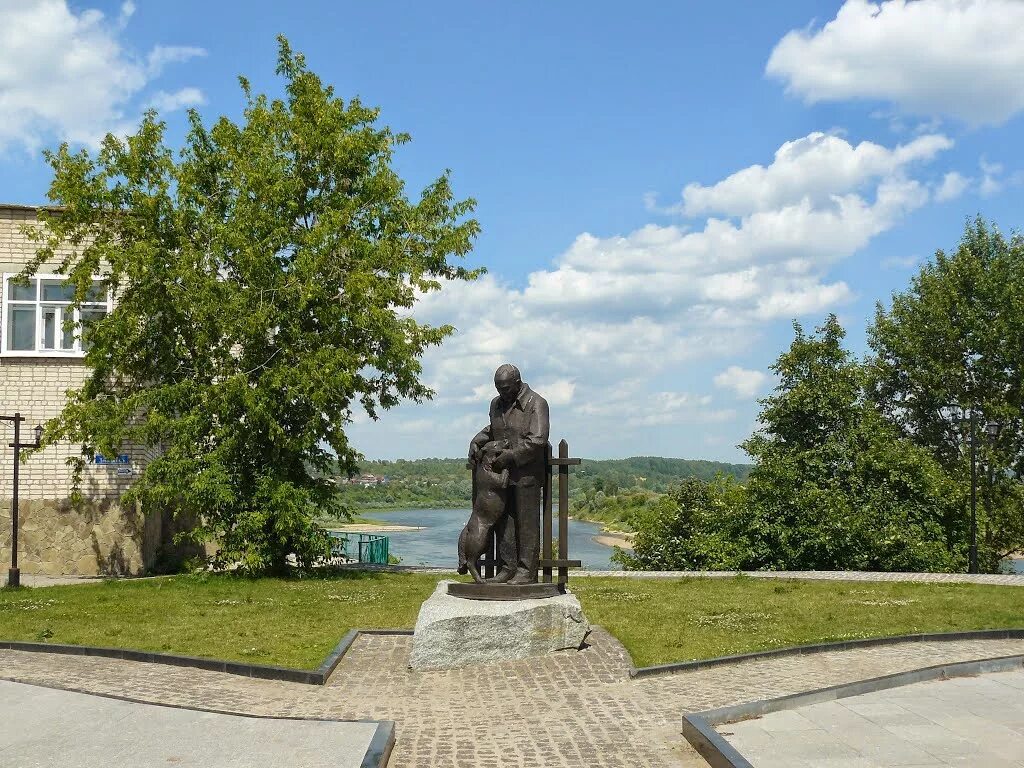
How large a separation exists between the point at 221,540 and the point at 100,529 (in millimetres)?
4974

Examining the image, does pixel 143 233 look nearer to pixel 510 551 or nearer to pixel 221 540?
pixel 221 540

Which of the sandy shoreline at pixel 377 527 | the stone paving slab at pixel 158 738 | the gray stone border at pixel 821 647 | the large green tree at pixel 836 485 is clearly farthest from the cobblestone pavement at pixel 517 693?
the sandy shoreline at pixel 377 527

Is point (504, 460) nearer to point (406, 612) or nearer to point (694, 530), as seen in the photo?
point (406, 612)

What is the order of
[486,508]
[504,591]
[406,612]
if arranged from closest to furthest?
[504,591] → [486,508] → [406,612]

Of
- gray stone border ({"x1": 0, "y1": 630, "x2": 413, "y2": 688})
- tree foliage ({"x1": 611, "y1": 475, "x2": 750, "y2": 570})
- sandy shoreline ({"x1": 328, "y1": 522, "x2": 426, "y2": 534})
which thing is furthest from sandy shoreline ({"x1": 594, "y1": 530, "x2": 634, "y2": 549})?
gray stone border ({"x1": 0, "y1": 630, "x2": 413, "y2": 688})

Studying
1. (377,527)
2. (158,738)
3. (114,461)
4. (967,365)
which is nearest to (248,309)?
(114,461)

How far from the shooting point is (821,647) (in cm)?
976

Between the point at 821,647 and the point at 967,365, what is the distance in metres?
20.9

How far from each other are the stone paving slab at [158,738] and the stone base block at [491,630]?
99.7 inches

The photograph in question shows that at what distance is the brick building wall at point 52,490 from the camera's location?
2091 cm

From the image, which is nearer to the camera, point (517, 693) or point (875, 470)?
point (517, 693)

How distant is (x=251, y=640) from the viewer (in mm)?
10734

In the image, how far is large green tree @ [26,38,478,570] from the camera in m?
17.3

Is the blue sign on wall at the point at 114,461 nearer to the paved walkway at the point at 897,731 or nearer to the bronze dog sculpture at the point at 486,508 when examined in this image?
the bronze dog sculpture at the point at 486,508
